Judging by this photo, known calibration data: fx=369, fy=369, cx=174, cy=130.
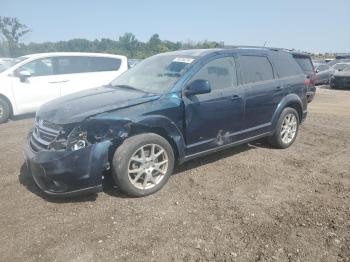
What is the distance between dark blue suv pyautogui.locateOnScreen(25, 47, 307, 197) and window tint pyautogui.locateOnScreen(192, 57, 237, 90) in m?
0.01

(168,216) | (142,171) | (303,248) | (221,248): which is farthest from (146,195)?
(303,248)

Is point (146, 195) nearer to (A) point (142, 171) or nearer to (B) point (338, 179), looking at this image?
(A) point (142, 171)

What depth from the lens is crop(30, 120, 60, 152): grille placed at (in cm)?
412

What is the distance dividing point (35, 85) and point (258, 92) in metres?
6.23

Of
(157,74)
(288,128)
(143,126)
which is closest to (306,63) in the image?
(288,128)

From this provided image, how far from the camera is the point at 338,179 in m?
5.04

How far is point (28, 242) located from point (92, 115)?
1434 mm

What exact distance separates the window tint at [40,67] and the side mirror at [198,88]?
20.3 feet

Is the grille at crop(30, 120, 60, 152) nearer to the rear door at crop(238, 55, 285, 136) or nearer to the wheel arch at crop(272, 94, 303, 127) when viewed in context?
the rear door at crop(238, 55, 285, 136)

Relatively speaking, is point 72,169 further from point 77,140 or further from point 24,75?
point 24,75

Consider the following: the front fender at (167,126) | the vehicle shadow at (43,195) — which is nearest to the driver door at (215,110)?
the front fender at (167,126)

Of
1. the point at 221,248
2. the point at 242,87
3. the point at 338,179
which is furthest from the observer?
the point at 242,87

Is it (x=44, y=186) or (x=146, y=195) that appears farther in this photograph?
(x=146, y=195)

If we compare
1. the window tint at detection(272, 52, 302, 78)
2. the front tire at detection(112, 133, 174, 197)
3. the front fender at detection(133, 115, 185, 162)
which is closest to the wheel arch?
the window tint at detection(272, 52, 302, 78)
